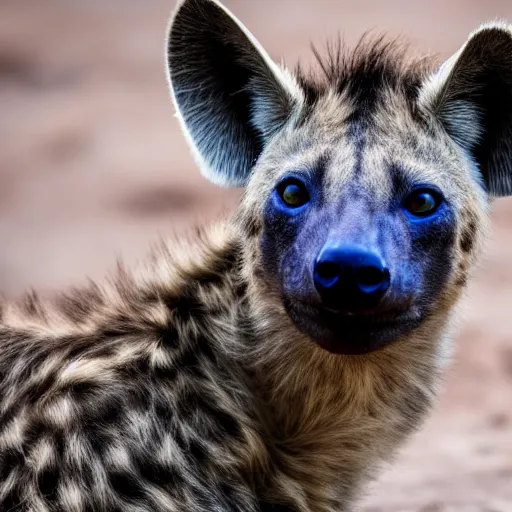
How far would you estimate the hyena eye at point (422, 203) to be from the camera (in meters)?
3.17

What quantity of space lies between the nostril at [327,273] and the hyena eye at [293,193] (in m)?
0.36

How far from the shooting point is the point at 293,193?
3.23 m

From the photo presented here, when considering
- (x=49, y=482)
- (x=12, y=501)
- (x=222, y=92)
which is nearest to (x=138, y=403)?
(x=49, y=482)

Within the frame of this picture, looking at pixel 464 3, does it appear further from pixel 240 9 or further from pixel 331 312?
pixel 331 312

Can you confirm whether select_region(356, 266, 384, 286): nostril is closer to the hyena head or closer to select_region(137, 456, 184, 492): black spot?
the hyena head

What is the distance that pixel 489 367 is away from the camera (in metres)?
6.73

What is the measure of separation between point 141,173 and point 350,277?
19.8 feet

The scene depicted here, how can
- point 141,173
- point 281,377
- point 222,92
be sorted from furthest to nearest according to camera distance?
point 141,173
point 222,92
point 281,377

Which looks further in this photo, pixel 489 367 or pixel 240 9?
pixel 240 9

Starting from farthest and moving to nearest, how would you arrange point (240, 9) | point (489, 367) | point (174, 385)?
point (240, 9)
point (489, 367)
point (174, 385)

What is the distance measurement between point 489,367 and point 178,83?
3713 millimetres

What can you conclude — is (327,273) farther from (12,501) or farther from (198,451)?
(12,501)

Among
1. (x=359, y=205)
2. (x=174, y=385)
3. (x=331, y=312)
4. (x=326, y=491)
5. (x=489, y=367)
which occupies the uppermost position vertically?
(x=359, y=205)

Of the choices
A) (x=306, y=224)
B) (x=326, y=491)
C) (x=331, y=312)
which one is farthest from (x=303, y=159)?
(x=326, y=491)
